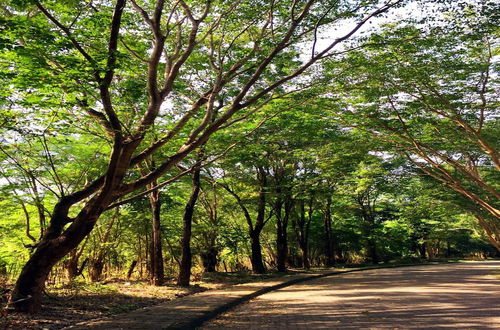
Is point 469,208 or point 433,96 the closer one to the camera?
point 433,96

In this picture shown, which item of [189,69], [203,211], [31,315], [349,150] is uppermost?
[189,69]

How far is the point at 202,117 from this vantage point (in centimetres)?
1265

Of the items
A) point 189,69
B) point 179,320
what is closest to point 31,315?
point 179,320

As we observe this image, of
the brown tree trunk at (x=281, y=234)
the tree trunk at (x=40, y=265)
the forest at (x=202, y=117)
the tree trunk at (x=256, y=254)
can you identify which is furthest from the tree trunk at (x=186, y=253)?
the brown tree trunk at (x=281, y=234)

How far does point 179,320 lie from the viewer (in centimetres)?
718

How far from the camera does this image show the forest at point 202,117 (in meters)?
7.30

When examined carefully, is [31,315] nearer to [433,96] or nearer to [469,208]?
[433,96]

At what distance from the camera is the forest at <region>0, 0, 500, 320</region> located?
24.0ft

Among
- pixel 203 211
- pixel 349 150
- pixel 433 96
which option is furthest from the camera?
pixel 203 211

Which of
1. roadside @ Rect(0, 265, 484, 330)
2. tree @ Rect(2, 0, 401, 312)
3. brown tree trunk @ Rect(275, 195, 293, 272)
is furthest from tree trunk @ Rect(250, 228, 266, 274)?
tree @ Rect(2, 0, 401, 312)

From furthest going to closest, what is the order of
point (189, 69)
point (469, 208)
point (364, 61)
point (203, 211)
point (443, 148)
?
point (203, 211) → point (469, 208) → point (443, 148) → point (189, 69) → point (364, 61)

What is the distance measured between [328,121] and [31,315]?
11.6 m

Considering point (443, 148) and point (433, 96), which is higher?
point (433, 96)

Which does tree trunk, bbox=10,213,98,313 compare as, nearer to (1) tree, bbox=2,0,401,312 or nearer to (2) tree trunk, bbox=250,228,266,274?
(1) tree, bbox=2,0,401,312
